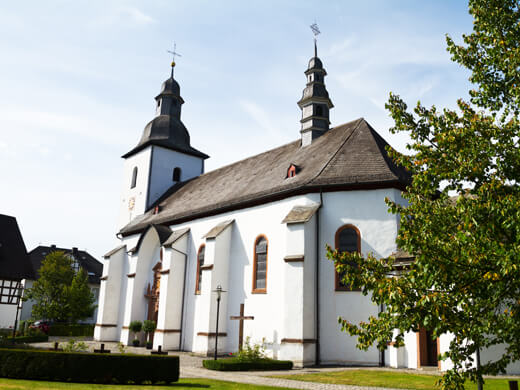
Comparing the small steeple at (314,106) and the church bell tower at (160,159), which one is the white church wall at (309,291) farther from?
the church bell tower at (160,159)

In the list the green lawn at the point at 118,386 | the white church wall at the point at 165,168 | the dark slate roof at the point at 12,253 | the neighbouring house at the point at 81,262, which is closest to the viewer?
the green lawn at the point at 118,386

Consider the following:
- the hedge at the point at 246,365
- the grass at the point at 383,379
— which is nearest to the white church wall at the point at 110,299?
the hedge at the point at 246,365

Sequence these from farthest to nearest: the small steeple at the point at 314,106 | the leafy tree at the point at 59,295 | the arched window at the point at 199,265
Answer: the leafy tree at the point at 59,295, the small steeple at the point at 314,106, the arched window at the point at 199,265

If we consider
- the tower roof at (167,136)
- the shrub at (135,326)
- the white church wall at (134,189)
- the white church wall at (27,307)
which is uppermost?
the tower roof at (167,136)

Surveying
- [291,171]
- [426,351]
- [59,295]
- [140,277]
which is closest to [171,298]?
[140,277]

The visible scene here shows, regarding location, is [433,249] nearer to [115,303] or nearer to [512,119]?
[512,119]

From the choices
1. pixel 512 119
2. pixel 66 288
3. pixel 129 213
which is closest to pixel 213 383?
pixel 512 119

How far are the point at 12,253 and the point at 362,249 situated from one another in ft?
96.8

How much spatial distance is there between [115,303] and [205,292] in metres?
12.1

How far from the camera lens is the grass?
12.0m

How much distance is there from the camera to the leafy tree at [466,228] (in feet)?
22.0

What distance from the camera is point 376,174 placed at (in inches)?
728

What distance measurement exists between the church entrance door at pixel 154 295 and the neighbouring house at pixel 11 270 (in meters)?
10.6

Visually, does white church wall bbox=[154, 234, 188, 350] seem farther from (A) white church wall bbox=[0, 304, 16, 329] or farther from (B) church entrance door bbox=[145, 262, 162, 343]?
(A) white church wall bbox=[0, 304, 16, 329]
